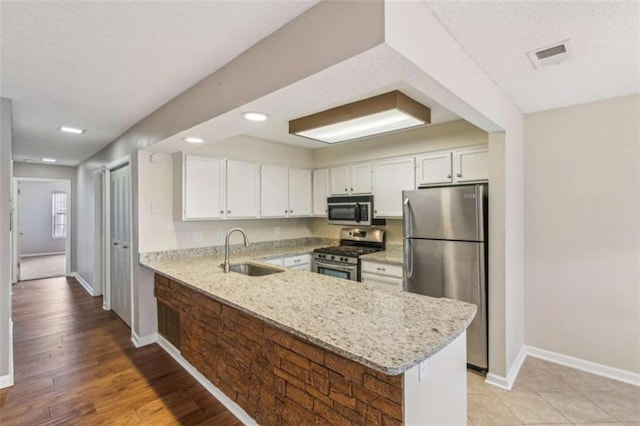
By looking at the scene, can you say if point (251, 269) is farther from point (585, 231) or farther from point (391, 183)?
point (585, 231)

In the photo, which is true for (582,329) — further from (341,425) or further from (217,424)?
(217,424)

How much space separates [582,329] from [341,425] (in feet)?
8.88

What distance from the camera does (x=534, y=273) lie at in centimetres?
299

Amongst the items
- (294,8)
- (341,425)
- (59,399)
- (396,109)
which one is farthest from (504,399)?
(59,399)

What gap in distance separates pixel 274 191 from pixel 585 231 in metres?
3.32

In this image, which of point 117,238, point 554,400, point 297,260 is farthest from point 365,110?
point 117,238

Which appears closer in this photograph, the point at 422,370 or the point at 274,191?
the point at 422,370

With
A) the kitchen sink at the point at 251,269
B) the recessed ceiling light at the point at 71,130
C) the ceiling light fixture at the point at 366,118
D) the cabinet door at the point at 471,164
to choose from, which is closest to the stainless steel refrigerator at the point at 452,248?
the cabinet door at the point at 471,164

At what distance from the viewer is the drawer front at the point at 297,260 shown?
12.7 ft

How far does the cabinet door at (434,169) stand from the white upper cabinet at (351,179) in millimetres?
671

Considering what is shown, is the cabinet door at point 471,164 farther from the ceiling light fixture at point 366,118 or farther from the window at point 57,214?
the window at point 57,214

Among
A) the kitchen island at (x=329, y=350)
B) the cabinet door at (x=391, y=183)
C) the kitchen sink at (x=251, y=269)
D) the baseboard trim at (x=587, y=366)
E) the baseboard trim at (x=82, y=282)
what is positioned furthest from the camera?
the baseboard trim at (x=82, y=282)

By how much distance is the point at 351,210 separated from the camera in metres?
3.96

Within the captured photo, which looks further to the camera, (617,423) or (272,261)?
(272,261)
